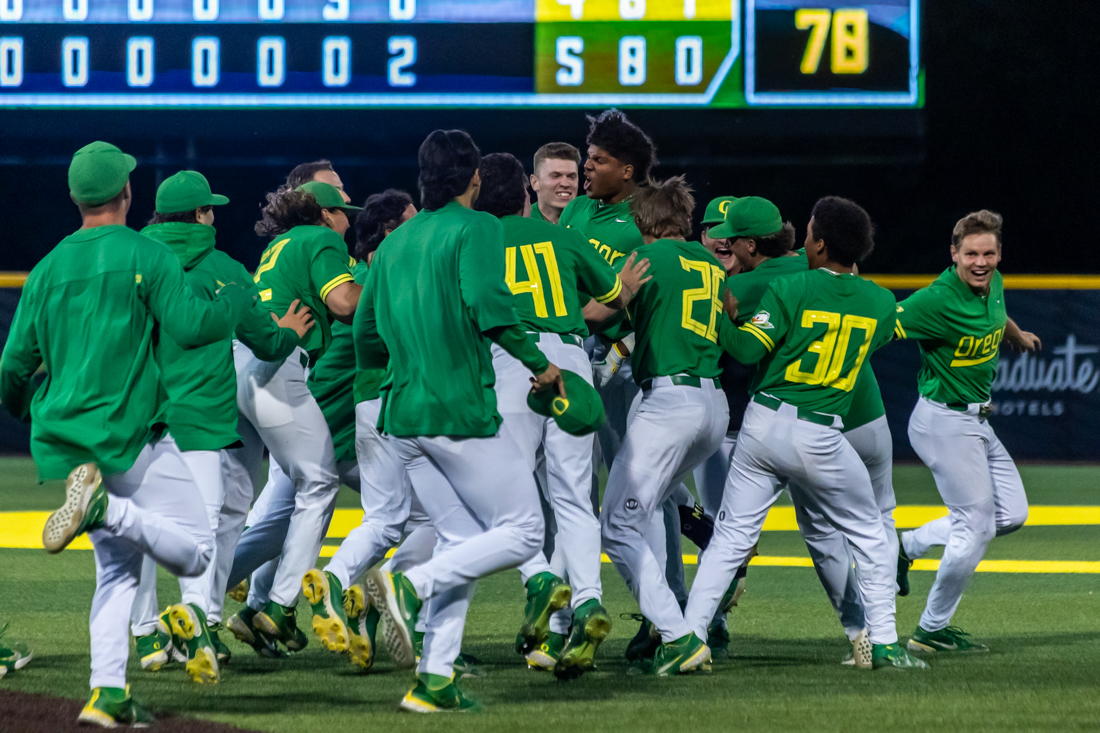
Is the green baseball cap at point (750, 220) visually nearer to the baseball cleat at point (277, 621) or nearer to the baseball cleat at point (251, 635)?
the baseball cleat at point (277, 621)

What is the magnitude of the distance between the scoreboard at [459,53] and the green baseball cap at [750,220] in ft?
24.7

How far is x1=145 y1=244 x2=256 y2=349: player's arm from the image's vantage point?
4.33 metres

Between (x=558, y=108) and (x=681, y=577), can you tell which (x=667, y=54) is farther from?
(x=681, y=577)

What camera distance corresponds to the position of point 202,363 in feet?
17.3

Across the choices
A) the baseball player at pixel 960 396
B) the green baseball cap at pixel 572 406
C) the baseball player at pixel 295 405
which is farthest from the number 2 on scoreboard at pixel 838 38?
the green baseball cap at pixel 572 406

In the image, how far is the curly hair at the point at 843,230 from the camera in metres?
5.41

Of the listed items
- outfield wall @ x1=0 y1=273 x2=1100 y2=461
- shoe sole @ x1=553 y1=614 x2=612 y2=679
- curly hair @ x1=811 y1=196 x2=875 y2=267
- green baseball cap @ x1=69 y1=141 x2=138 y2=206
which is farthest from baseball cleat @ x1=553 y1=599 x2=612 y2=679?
outfield wall @ x1=0 y1=273 x2=1100 y2=461

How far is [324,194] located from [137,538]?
80.0 inches

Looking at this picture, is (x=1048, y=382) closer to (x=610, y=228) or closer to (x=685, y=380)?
(x=610, y=228)

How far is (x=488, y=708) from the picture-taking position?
15.4 ft

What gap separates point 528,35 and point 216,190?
14.9 feet

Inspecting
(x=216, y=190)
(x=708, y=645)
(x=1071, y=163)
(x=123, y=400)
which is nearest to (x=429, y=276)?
(x=123, y=400)

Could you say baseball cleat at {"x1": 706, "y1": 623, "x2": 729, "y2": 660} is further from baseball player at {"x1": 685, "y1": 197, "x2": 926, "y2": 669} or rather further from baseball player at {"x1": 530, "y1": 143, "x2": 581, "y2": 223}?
baseball player at {"x1": 530, "y1": 143, "x2": 581, "y2": 223}

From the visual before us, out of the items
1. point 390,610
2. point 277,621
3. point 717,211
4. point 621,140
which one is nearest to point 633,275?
point 621,140
